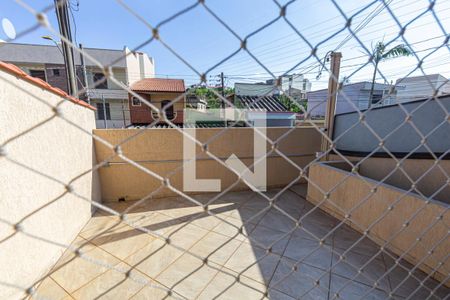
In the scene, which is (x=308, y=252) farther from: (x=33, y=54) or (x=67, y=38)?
(x=33, y=54)

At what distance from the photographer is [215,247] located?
2326mm

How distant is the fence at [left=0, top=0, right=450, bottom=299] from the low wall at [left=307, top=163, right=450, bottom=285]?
0.01 m

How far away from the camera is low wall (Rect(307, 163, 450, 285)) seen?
166cm

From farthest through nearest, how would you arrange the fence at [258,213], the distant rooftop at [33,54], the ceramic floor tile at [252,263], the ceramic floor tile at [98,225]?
the distant rooftop at [33,54] → the ceramic floor tile at [98,225] → the ceramic floor tile at [252,263] → the fence at [258,213]

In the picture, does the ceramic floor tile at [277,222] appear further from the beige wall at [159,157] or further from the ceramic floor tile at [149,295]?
the ceramic floor tile at [149,295]

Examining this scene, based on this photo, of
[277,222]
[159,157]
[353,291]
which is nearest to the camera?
[353,291]

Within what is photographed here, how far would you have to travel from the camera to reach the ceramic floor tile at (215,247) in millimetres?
2125

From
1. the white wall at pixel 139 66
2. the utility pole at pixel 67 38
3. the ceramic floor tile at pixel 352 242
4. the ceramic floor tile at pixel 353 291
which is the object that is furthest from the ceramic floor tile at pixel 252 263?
the white wall at pixel 139 66

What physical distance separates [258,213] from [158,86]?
33.3 ft

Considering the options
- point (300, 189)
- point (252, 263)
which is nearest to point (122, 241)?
point (252, 263)

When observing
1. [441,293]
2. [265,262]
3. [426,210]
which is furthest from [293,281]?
[426,210]

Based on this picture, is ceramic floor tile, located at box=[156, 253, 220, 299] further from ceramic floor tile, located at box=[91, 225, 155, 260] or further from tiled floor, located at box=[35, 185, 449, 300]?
ceramic floor tile, located at box=[91, 225, 155, 260]

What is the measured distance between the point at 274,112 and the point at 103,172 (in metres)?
6.04

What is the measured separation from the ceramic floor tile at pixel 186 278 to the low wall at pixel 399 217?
130 cm
